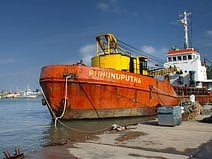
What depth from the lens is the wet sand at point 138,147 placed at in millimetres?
6199

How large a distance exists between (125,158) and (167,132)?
3.78 metres

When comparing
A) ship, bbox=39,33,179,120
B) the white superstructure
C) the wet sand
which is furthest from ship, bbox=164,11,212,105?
the wet sand

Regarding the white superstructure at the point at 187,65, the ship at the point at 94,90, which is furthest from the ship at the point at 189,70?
the ship at the point at 94,90

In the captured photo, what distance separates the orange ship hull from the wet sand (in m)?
5.87

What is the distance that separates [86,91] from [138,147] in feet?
26.3

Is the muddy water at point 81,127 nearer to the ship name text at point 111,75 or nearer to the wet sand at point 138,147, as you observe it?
the ship name text at point 111,75

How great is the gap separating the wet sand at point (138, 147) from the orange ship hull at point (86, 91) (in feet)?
19.3

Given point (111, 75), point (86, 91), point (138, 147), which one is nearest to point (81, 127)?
point (86, 91)

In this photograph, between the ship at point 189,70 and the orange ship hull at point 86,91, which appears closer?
the orange ship hull at point 86,91

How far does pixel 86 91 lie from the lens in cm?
1485

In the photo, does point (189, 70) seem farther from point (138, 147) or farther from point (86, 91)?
point (138, 147)

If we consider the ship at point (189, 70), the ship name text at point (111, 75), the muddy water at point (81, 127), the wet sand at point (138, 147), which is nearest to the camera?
the wet sand at point (138, 147)

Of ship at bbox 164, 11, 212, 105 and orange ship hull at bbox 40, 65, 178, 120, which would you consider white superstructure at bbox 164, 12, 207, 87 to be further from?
orange ship hull at bbox 40, 65, 178, 120

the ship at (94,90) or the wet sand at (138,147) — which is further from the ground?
the ship at (94,90)
